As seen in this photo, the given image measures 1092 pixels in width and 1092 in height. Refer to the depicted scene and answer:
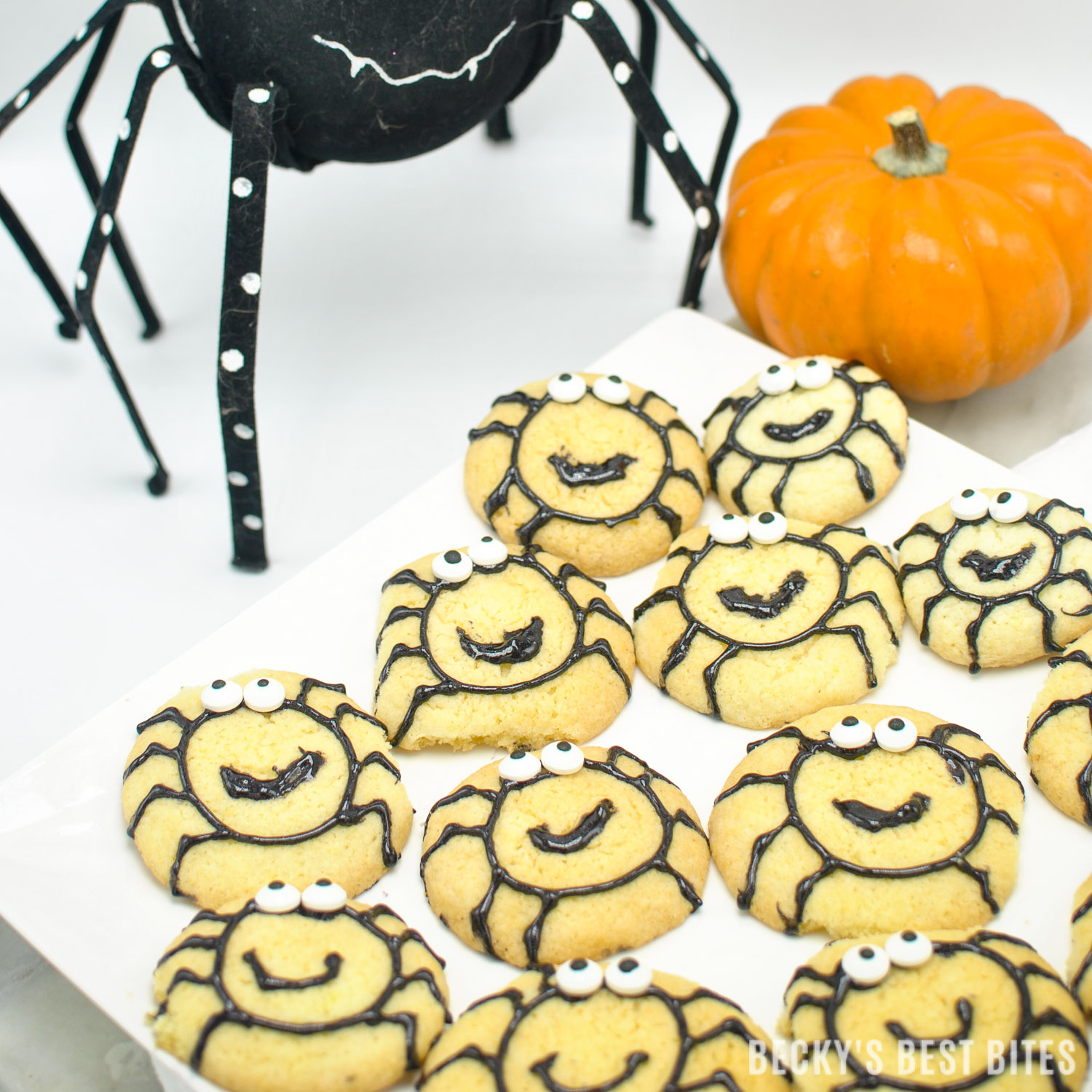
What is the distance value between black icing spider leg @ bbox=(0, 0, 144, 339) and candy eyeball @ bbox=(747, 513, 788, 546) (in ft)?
4.96

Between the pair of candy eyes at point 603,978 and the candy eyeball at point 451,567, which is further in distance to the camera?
the candy eyeball at point 451,567

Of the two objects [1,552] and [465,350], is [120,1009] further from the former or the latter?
[465,350]

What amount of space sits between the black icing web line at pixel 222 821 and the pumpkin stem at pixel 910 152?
1.59m

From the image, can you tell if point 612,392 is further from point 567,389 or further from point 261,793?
point 261,793

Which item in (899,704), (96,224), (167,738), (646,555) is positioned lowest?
(899,704)

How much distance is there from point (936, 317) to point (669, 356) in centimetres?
55

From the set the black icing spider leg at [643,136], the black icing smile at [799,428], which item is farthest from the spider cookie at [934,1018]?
the black icing spider leg at [643,136]

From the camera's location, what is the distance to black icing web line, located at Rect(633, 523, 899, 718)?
2.11 meters

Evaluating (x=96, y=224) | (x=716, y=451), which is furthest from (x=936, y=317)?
(x=96, y=224)

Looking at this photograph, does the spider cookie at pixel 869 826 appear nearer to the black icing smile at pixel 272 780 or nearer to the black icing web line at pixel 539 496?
the black icing web line at pixel 539 496

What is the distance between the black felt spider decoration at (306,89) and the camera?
7.30ft

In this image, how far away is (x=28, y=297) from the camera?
3395 mm

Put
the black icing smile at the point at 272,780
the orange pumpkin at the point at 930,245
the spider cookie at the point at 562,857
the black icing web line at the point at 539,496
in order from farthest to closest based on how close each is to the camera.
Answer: the orange pumpkin at the point at 930,245
the black icing web line at the point at 539,496
the black icing smile at the point at 272,780
the spider cookie at the point at 562,857

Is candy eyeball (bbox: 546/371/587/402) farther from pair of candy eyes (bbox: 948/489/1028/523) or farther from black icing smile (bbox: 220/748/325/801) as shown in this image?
black icing smile (bbox: 220/748/325/801)
